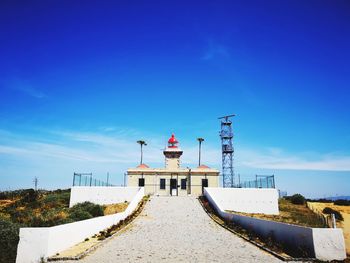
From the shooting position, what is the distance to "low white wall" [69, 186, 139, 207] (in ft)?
96.5

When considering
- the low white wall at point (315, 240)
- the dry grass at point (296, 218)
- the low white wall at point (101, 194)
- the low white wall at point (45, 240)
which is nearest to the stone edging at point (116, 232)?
the low white wall at point (45, 240)

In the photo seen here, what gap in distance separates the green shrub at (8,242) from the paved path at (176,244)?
2.78m

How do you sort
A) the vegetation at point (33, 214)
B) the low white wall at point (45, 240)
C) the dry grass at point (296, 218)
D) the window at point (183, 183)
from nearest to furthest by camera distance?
1. the low white wall at point (45, 240)
2. the vegetation at point (33, 214)
3. the dry grass at point (296, 218)
4. the window at point (183, 183)

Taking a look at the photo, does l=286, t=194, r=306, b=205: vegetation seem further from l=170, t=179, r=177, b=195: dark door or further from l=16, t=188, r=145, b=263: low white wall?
l=16, t=188, r=145, b=263: low white wall

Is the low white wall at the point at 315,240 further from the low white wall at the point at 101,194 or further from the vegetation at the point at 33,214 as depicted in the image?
the low white wall at the point at 101,194

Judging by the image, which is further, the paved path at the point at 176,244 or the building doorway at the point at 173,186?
the building doorway at the point at 173,186

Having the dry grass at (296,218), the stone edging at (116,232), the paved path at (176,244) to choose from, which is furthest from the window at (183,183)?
the paved path at (176,244)

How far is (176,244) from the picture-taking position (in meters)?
12.9

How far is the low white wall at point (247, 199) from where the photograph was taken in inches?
1159

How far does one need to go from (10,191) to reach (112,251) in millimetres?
39262

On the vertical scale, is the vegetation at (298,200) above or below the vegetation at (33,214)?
above

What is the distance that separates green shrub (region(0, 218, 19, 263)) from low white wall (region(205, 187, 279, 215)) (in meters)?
20.5

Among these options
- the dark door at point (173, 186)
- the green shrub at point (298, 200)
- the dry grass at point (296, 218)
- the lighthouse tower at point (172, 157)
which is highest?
the lighthouse tower at point (172, 157)

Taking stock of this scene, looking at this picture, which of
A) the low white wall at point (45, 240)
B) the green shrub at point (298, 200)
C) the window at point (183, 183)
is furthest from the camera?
the green shrub at point (298, 200)
